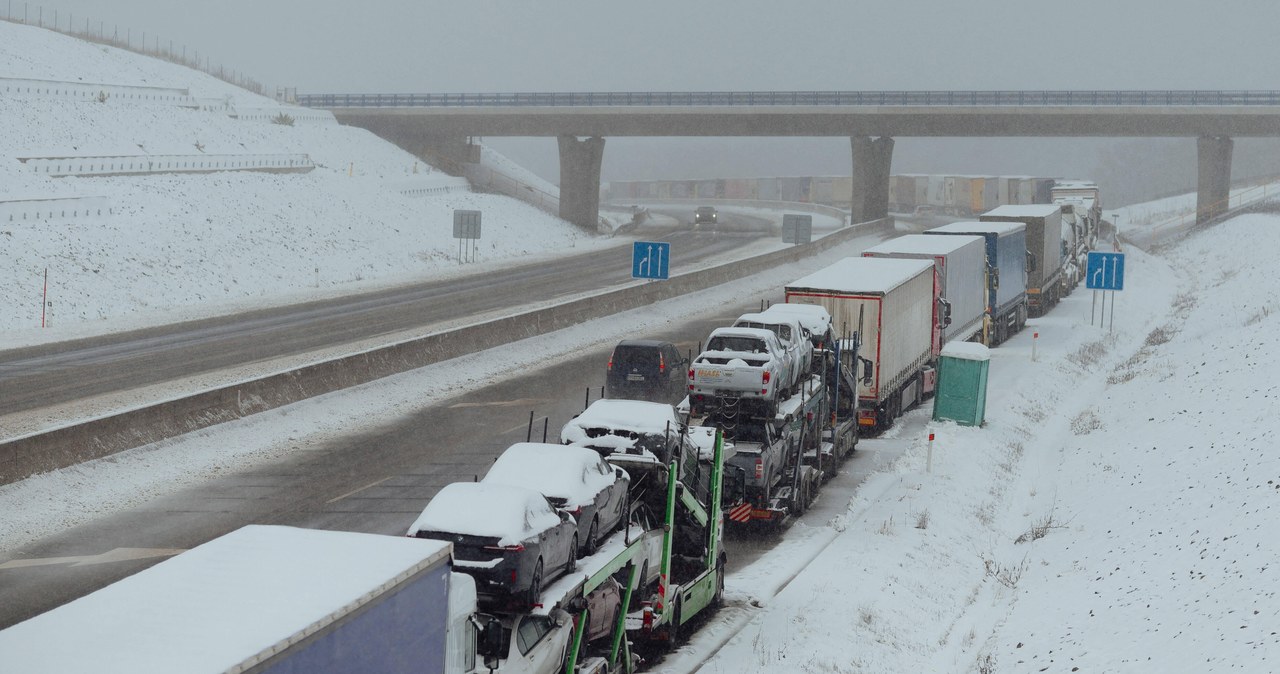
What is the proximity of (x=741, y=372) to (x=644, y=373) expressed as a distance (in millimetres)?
8971

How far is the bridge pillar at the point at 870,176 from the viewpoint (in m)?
87.8

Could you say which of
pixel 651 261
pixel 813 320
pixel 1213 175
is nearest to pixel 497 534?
pixel 813 320

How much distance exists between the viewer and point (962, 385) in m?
30.9

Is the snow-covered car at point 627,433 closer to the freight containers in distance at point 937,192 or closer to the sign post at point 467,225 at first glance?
the sign post at point 467,225

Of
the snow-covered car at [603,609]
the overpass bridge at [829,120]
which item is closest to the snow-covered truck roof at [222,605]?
the snow-covered car at [603,609]

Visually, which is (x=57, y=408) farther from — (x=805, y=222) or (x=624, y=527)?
(x=805, y=222)

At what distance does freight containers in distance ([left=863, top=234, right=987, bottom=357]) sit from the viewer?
1353 inches

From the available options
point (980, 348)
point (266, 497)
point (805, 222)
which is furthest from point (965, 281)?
point (805, 222)

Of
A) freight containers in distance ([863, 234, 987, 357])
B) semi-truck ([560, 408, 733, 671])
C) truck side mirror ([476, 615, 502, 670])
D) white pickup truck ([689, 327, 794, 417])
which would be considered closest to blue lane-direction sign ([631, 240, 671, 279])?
freight containers in distance ([863, 234, 987, 357])

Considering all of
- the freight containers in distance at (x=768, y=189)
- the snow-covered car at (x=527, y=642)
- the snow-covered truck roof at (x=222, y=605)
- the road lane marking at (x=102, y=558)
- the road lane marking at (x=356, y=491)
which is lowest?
the road lane marking at (x=102, y=558)

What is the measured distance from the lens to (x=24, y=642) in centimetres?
633

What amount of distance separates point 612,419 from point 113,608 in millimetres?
8826

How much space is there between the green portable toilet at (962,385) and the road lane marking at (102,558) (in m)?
19.3

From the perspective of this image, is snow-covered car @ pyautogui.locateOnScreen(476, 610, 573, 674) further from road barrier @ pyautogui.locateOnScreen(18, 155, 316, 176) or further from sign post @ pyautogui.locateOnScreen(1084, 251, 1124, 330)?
road barrier @ pyautogui.locateOnScreen(18, 155, 316, 176)
